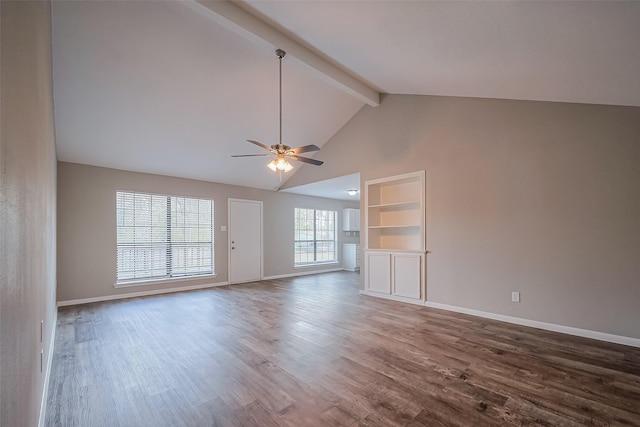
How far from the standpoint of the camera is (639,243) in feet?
9.93

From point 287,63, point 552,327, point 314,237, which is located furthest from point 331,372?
point 314,237

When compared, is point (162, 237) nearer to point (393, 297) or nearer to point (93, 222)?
point (93, 222)

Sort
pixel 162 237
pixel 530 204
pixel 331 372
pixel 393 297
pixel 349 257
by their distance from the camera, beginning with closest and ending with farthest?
pixel 331 372 < pixel 530 204 < pixel 393 297 < pixel 162 237 < pixel 349 257

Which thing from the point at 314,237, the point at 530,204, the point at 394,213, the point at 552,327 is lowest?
the point at 552,327

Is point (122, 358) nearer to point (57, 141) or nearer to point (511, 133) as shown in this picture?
point (57, 141)

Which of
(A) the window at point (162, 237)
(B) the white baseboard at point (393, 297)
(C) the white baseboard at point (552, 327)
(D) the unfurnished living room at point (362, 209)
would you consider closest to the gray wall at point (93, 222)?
(D) the unfurnished living room at point (362, 209)

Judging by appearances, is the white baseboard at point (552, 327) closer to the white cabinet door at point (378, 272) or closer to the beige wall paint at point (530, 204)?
the beige wall paint at point (530, 204)

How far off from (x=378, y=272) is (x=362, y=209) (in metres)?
1.25

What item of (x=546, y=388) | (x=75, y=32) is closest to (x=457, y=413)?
(x=546, y=388)

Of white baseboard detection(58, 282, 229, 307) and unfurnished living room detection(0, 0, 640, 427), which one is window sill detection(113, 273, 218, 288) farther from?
white baseboard detection(58, 282, 229, 307)

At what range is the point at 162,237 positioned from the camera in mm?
5957

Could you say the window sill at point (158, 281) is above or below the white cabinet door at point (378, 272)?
below

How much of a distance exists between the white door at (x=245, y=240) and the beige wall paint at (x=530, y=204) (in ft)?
12.9

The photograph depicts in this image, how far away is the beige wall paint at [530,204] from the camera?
313 centimetres
